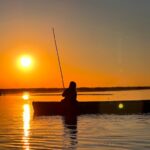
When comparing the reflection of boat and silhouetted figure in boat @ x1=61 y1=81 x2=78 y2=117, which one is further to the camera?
the reflection of boat

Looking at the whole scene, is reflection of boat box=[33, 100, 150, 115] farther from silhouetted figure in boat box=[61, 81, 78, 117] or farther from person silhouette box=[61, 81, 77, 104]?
person silhouette box=[61, 81, 77, 104]

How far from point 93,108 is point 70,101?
2364 mm

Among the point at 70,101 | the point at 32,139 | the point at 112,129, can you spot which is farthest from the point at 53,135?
the point at 70,101

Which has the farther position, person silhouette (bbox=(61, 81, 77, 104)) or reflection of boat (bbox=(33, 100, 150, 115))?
reflection of boat (bbox=(33, 100, 150, 115))

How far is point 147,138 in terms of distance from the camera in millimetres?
18641

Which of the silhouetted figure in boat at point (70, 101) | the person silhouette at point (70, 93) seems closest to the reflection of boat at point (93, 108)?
the silhouetted figure in boat at point (70, 101)

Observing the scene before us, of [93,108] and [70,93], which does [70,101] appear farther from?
[93,108]

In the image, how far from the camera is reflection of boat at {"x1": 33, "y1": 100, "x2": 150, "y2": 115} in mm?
34281

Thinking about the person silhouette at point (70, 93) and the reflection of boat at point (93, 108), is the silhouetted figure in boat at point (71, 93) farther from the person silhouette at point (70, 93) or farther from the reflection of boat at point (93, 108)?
the reflection of boat at point (93, 108)

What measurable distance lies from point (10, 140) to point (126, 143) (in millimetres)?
4351

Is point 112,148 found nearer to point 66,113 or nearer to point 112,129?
point 112,129

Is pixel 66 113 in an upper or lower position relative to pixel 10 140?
upper

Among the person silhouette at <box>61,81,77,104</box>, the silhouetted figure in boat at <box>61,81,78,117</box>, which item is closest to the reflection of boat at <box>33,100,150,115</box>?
the silhouetted figure in boat at <box>61,81,78,117</box>

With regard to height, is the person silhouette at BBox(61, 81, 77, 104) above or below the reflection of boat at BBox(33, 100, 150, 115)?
above
